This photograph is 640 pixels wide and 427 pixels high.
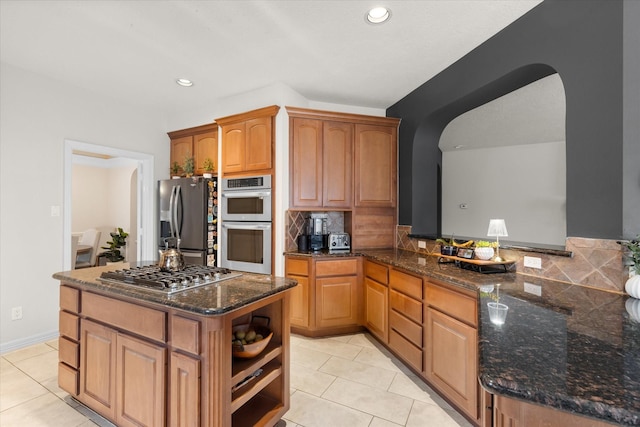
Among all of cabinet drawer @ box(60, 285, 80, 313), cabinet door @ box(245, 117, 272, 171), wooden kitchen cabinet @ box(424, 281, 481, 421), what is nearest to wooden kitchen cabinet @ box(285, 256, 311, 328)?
cabinet door @ box(245, 117, 272, 171)

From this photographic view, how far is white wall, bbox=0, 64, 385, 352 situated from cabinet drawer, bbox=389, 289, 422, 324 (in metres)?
1.23

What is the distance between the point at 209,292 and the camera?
1.45m

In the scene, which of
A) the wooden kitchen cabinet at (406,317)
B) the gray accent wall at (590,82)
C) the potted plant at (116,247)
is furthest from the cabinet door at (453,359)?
the potted plant at (116,247)

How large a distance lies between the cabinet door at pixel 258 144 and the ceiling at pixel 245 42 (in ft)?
1.39

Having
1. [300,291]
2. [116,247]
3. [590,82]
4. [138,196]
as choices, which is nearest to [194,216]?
[138,196]

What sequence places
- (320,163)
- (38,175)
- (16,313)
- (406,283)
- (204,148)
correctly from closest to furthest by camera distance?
(406,283) → (16,313) → (38,175) → (320,163) → (204,148)

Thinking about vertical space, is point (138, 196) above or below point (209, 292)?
above

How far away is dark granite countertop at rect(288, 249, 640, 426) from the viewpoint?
0.59m

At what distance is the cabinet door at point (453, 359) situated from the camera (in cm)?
169

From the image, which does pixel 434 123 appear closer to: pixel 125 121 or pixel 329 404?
pixel 329 404

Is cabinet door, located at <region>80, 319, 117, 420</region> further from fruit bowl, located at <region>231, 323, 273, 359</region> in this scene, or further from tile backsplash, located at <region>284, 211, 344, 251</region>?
tile backsplash, located at <region>284, 211, 344, 251</region>

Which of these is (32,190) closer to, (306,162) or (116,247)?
(306,162)

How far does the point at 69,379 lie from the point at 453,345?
8.00 feet

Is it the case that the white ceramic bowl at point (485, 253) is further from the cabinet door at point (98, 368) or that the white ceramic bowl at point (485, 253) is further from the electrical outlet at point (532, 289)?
the cabinet door at point (98, 368)
